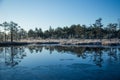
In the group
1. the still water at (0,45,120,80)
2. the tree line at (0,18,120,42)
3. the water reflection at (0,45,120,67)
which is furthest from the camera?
the tree line at (0,18,120,42)

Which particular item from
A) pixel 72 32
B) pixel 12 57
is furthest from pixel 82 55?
pixel 72 32

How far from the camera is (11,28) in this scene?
77.0 metres

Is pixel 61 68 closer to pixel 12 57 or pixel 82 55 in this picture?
pixel 82 55

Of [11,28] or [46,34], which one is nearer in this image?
[11,28]

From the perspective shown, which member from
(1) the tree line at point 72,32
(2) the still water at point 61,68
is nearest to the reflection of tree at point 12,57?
(2) the still water at point 61,68

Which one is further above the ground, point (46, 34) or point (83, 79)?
point (46, 34)

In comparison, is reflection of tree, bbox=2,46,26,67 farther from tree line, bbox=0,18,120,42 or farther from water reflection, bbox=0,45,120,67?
tree line, bbox=0,18,120,42

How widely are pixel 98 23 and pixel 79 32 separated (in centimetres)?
1739

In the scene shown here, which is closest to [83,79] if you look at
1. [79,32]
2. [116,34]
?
[79,32]

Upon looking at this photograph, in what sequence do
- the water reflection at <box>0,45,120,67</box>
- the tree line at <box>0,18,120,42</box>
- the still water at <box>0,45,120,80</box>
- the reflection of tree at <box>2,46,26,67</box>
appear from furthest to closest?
1. the tree line at <box>0,18,120,42</box>
2. the water reflection at <box>0,45,120,67</box>
3. the reflection of tree at <box>2,46,26,67</box>
4. the still water at <box>0,45,120,80</box>

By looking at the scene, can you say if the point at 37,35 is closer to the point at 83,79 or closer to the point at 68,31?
the point at 68,31

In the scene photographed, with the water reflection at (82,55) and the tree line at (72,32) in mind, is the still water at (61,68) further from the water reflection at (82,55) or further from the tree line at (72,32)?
the tree line at (72,32)

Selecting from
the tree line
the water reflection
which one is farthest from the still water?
the tree line

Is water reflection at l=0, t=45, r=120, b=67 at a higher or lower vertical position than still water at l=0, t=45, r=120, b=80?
higher
